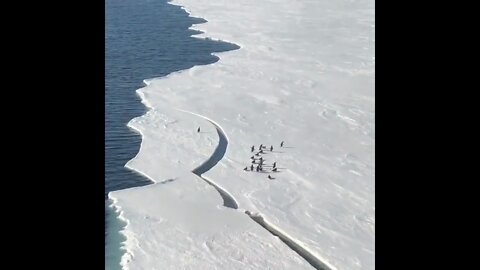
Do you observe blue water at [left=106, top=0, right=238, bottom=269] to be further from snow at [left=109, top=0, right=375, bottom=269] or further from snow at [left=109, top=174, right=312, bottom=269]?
snow at [left=109, top=174, right=312, bottom=269]

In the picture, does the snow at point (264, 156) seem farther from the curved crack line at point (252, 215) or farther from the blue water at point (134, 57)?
the blue water at point (134, 57)

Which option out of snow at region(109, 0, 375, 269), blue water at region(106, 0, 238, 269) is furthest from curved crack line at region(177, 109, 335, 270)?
blue water at region(106, 0, 238, 269)

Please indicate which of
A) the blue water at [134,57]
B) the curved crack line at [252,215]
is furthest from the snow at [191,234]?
the blue water at [134,57]

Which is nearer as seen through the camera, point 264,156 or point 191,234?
point 191,234

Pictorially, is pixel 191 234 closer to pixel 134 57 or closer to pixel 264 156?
pixel 264 156

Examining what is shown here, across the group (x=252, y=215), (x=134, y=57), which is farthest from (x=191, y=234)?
(x=134, y=57)

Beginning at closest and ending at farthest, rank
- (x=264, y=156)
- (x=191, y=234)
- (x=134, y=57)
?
(x=191, y=234), (x=264, y=156), (x=134, y=57)

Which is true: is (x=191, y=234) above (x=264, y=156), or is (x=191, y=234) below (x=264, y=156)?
below
